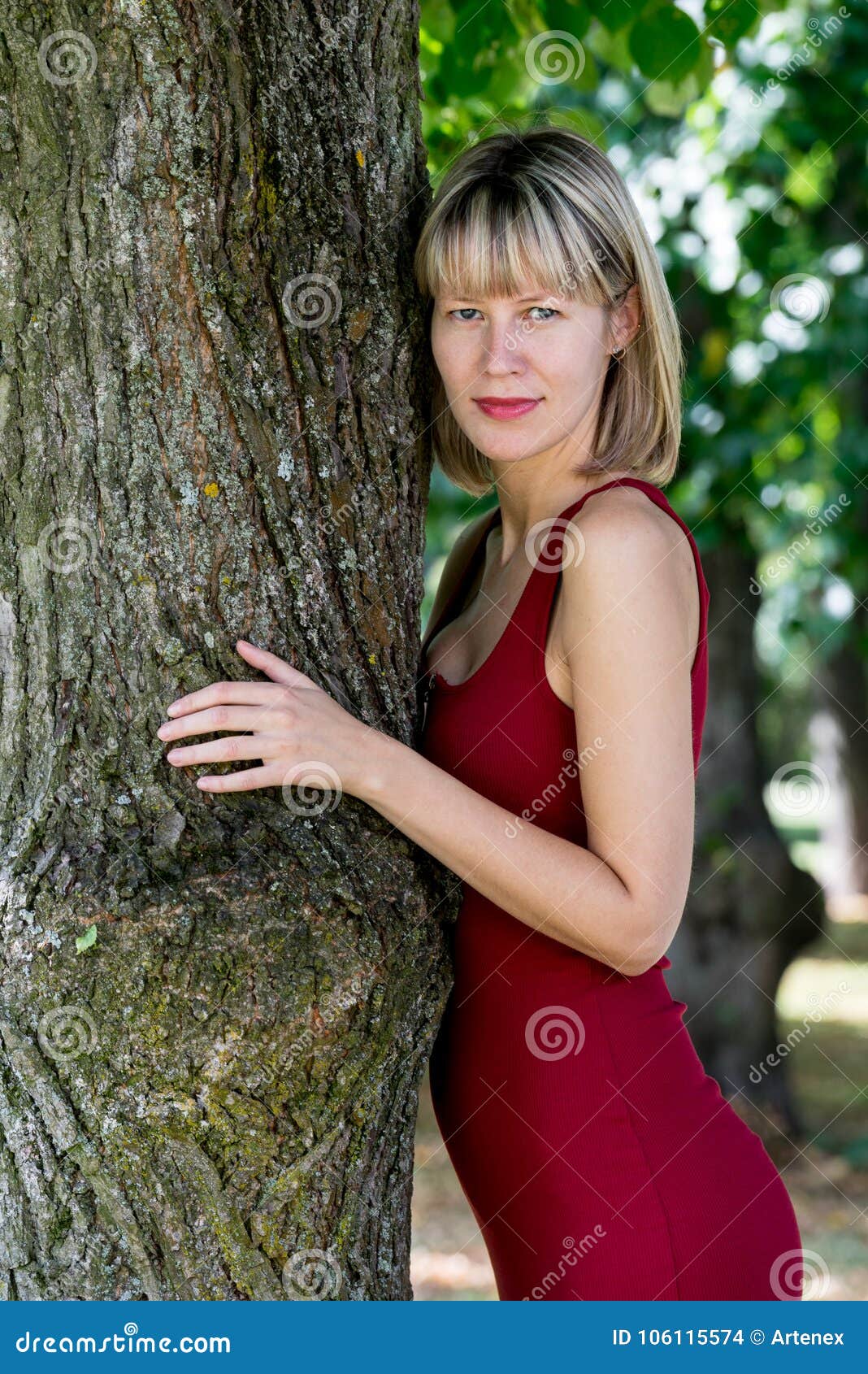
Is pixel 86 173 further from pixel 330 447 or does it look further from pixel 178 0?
pixel 330 447

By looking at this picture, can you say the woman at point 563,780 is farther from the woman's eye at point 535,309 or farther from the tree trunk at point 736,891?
the tree trunk at point 736,891

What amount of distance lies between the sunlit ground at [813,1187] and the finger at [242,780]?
3.28 meters

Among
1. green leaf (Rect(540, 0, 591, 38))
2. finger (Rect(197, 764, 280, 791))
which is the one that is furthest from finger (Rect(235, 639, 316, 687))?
green leaf (Rect(540, 0, 591, 38))

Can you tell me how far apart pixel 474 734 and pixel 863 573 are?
24.6ft

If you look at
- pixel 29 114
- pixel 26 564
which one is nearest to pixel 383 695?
pixel 26 564

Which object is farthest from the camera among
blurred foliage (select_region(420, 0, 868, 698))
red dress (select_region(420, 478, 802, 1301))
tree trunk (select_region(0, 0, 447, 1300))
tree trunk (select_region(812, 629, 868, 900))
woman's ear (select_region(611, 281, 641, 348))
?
tree trunk (select_region(812, 629, 868, 900))

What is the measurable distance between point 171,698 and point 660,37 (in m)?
2.21

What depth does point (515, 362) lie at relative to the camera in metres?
1.99

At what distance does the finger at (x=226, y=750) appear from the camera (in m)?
1.70

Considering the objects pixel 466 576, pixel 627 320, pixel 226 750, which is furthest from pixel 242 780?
pixel 627 320

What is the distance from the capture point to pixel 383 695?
195cm

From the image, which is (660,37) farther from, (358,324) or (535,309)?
(358,324)

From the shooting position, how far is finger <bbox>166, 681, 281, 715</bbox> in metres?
1.70

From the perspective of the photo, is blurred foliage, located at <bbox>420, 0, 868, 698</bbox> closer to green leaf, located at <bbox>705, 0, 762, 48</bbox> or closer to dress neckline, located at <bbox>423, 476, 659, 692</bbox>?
green leaf, located at <bbox>705, 0, 762, 48</bbox>
